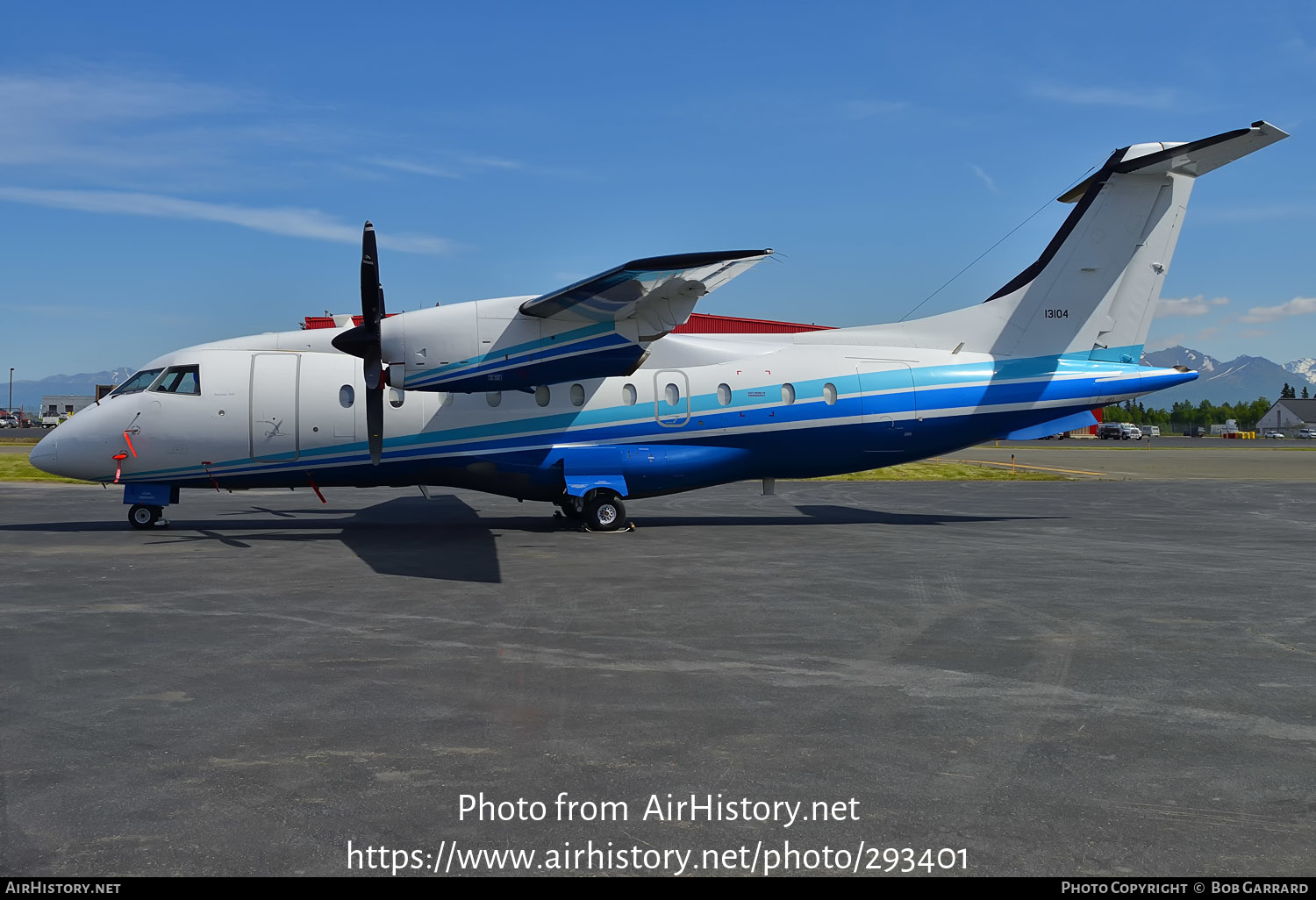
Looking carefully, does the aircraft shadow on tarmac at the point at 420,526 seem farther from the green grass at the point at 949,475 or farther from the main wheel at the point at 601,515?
the green grass at the point at 949,475

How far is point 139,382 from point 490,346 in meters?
8.09

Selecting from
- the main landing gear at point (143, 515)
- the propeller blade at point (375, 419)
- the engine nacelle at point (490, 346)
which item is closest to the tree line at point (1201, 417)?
the engine nacelle at point (490, 346)

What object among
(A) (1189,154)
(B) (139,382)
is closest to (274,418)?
(B) (139,382)

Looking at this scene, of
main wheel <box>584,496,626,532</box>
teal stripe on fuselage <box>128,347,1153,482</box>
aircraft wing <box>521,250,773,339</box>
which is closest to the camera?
aircraft wing <box>521,250,773,339</box>

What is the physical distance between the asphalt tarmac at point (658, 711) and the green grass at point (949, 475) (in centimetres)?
2202

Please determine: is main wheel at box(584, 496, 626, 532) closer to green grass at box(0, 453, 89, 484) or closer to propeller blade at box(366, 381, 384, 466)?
propeller blade at box(366, 381, 384, 466)

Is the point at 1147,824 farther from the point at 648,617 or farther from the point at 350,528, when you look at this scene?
the point at 350,528

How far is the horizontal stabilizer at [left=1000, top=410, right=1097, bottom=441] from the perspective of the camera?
20.6 metres

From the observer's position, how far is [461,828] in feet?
15.6

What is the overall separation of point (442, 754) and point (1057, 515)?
20.3 metres

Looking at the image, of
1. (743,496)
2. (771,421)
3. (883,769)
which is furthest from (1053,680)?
(743,496)

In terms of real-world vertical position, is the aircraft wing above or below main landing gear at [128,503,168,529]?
above

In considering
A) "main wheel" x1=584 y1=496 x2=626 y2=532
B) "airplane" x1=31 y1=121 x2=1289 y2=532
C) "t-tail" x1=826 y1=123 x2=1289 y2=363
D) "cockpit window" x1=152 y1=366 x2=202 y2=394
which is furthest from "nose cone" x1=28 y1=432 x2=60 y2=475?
"t-tail" x1=826 y1=123 x2=1289 y2=363

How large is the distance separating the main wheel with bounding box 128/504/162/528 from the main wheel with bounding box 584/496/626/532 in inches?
357
